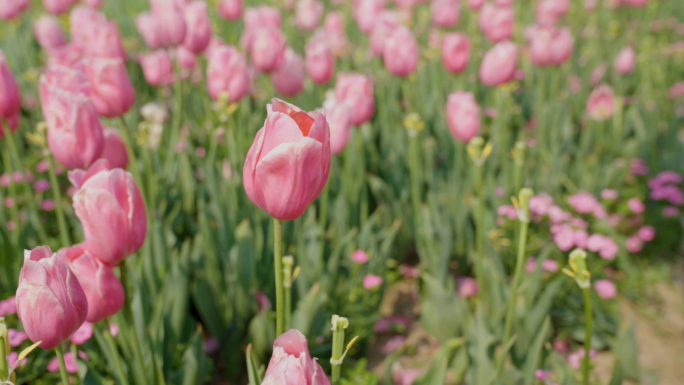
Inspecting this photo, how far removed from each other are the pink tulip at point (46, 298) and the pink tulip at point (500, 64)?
7.34 ft

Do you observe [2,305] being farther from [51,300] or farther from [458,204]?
[458,204]

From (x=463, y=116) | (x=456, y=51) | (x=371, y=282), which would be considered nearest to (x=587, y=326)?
(x=371, y=282)

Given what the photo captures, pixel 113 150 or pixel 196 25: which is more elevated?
pixel 196 25

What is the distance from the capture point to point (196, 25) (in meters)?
2.60

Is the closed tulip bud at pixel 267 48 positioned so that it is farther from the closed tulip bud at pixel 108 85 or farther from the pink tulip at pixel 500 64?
the pink tulip at pixel 500 64

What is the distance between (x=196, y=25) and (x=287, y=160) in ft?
6.43

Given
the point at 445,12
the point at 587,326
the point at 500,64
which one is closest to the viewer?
the point at 587,326

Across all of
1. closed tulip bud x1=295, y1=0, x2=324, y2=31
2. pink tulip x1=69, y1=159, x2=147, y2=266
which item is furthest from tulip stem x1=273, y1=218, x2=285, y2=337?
closed tulip bud x1=295, y1=0, x2=324, y2=31

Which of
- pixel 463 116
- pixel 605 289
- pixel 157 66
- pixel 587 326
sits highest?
pixel 157 66

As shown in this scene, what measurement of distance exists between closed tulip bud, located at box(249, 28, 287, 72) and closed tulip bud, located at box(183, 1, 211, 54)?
26 cm

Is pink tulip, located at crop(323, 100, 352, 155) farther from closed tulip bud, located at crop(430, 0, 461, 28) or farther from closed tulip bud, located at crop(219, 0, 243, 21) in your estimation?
closed tulip bud, located at crop(430, 0, 461, 28)

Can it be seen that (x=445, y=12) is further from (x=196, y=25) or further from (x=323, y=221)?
(x=323, y=221)

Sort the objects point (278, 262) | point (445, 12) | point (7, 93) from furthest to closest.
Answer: point (445, 12) < point (7, 93) < point (278, 262)

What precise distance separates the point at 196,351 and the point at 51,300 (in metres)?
0.77
